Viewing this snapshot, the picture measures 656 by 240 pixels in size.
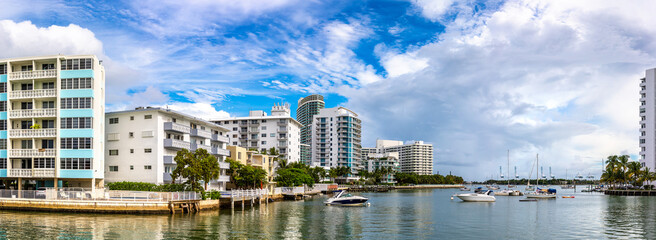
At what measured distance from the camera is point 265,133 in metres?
174

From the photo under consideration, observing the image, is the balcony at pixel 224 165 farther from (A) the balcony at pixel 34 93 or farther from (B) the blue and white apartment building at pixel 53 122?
(A) the balcony at pixel 34 93

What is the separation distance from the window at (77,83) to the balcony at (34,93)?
187 centimetres

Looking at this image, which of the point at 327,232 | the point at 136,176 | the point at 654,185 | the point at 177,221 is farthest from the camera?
the point at 654,185

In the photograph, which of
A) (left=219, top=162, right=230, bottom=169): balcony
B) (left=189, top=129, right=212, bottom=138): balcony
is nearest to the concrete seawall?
(left=189, top=129, right=212, bottom=138): balcony

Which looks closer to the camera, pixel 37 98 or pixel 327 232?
pixel 327 232

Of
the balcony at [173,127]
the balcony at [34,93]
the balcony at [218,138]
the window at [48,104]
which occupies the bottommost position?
the balcony at [218,138]

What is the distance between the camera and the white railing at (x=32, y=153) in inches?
2739

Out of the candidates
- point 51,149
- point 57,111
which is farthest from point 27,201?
point 57,111

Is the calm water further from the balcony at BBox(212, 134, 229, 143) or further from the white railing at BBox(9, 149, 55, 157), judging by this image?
the balcony at BBox(212, 134, 229, 143)

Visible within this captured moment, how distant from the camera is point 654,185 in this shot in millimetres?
157125

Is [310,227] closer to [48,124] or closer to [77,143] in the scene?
[77,143]

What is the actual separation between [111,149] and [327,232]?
4657 cm

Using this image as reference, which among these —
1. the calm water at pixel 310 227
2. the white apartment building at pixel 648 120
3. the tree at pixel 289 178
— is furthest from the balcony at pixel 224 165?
the white apartment building at pixel 648 120

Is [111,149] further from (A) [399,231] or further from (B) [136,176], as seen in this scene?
(A) [399,231]
